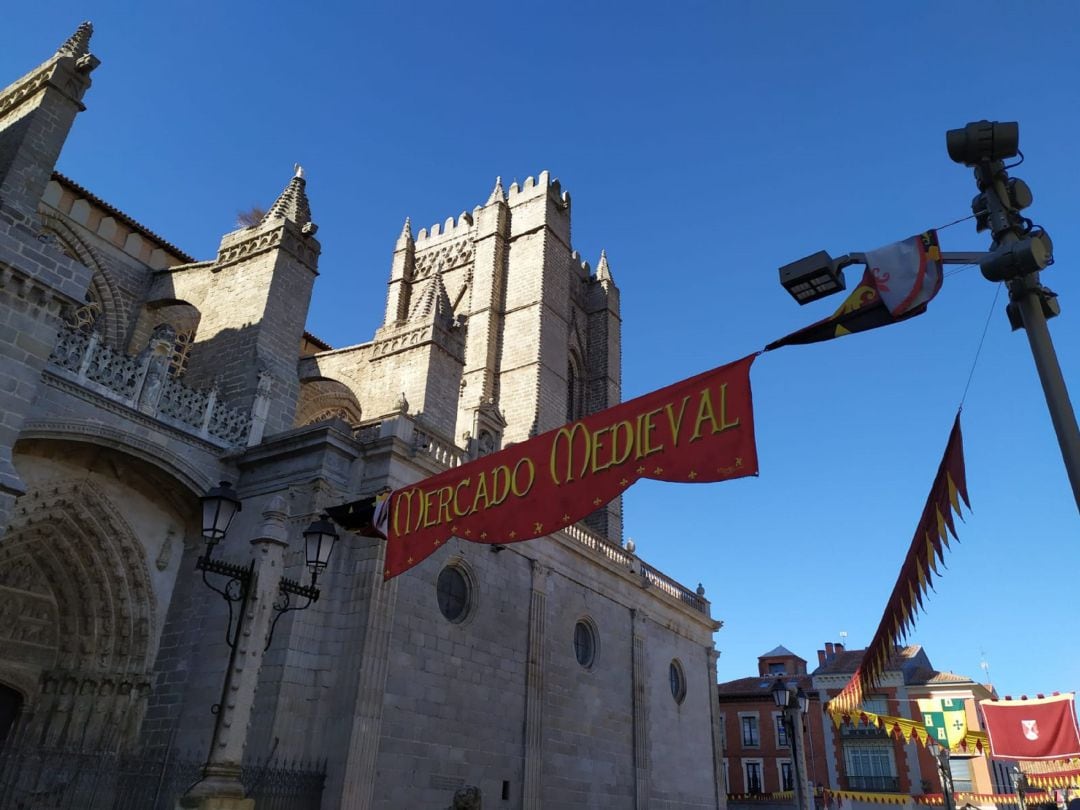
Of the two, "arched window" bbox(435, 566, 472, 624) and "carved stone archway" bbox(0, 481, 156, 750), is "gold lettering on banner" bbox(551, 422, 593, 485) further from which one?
"carved stone archway" bbox(0, 481, 156, 750)

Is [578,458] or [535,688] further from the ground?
[578,458]

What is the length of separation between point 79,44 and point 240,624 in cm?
1179

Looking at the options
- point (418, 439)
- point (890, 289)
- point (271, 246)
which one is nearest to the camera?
point (890, 289)

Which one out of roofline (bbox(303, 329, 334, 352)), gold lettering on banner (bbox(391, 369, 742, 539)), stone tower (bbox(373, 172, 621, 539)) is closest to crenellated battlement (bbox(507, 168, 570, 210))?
stone tower (bbox(373, 172, 621, 539))

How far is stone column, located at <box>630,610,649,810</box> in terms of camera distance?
17188 millimetres

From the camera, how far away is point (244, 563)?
12008mm

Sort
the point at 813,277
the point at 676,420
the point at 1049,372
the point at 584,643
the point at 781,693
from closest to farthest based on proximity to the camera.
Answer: the point at 1049,372 → the point at 813,277 → the point at 676,420 → the point at 781,693 → the point at 584,643

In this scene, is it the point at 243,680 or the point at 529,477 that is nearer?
the point at 243,680

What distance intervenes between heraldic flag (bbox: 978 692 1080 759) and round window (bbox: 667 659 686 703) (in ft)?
23.2

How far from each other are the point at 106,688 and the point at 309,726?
3527 millimetres

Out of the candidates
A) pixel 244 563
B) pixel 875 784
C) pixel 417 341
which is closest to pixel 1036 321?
pixel 244 563

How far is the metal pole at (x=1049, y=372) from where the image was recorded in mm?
3891

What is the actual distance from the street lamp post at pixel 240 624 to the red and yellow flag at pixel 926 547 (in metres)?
5.13

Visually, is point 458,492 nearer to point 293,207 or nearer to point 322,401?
point 293,207
